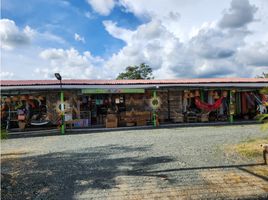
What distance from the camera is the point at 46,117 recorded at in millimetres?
15102

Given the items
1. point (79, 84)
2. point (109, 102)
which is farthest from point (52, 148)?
point (109, 102)

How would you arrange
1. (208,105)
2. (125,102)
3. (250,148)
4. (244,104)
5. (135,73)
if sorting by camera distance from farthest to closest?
1. (135,73)
2. (244,104)
3. (125,102)
4. (208,105)
5. (250,148)

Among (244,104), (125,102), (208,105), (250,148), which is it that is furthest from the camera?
(244,104)

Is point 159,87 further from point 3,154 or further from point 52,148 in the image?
point 3,154

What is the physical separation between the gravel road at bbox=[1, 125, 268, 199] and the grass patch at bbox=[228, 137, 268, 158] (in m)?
0.34

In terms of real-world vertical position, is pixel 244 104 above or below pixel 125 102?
below

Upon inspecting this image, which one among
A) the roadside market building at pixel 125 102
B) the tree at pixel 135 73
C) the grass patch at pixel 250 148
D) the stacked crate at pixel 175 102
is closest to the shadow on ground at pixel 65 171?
the grass patch at pixel 250 148

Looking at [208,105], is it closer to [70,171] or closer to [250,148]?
[250,148]

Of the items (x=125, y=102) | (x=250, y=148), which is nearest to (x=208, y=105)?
(x=125, y=102)

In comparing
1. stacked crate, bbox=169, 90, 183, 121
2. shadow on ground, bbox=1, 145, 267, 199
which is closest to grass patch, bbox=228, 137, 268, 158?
shadow on ground, bbox=1, 145, 267, 199

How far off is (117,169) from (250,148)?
4119 mm

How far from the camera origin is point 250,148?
7598 mm

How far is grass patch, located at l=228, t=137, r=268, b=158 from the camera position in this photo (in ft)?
22.6

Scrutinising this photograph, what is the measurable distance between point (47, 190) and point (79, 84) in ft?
33.6
